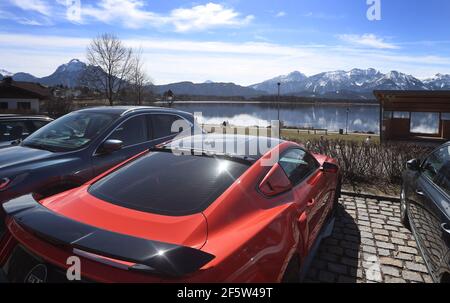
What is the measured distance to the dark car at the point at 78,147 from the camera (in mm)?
3958

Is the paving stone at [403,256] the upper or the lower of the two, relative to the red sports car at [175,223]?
lower

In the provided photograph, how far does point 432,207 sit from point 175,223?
301cm

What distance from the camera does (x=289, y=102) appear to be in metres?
173

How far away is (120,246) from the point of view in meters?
1.85

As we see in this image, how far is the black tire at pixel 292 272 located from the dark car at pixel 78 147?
9.18ft

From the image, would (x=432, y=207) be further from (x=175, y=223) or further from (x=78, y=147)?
(x=78, y=147)

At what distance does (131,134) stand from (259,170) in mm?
3270

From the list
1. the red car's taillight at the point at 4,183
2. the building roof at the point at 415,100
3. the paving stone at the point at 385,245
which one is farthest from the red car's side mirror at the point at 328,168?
the building roof at the point at 415,100

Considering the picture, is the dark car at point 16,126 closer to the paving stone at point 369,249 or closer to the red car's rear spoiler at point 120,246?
the red car's rear spoiler at point 120,246

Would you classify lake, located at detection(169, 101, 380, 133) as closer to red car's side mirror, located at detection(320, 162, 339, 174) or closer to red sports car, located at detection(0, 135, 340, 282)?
red car's side mirror, located at detection(320, 162, 339, 174)

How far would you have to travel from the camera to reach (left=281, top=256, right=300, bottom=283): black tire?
101 inches

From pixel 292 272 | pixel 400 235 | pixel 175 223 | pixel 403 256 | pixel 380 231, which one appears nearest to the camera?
pixel 175 223

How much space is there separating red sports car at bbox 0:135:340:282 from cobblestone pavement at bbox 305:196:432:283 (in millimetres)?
757

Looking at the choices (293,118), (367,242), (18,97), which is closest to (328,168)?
(367,242)
